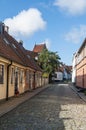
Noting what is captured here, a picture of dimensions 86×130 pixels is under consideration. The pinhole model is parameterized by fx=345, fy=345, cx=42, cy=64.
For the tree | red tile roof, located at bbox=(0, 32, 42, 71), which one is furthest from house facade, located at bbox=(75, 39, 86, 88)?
the tree

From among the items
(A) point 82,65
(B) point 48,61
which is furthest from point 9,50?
(B) point 48,61

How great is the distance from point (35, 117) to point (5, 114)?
1686 mm

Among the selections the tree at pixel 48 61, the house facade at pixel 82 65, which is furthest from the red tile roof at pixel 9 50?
the tree at pixel 48 61

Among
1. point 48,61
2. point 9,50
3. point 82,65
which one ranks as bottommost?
point 82,65

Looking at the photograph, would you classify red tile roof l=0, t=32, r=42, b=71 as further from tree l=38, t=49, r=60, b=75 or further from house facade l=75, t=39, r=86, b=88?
tree l=38, t=49, r=60, b=75

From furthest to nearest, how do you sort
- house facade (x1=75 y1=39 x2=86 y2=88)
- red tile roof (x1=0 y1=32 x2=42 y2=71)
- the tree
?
the tree < house facade (x1=75 y1=39 x2=86 y2=88) < red tile roof (x1=0 y1=32 x2=42 y2=71)

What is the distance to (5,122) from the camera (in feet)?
41.4

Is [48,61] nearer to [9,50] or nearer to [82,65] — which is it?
[82,65]

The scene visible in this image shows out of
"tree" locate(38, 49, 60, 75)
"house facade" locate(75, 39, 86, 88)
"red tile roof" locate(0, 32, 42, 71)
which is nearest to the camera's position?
"red tile roof" locate(0, 32, 42, 71)

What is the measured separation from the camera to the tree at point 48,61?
84312mm

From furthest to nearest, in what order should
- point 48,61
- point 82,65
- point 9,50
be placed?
point 48,61, point 82,65, point 9,50

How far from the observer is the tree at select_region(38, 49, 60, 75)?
277 ft

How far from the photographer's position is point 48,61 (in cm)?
8575

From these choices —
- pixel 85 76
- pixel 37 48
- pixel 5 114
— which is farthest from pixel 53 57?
pixel 5 114
